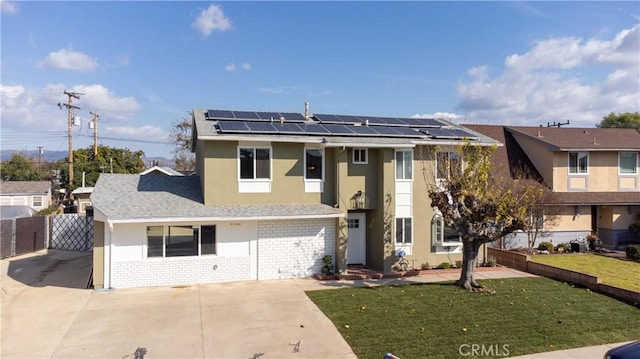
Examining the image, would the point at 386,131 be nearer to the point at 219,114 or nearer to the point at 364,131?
the point at 364,131

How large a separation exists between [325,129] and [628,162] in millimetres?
20004

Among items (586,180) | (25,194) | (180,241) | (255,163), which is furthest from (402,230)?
(25,194)

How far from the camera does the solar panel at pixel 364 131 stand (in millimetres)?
16369

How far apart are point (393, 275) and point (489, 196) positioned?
490 centimetres

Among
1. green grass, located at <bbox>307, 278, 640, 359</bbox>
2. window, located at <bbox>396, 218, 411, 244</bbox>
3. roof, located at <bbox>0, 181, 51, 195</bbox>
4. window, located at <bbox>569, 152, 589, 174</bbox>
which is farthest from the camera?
roof, located at <bbox>0, 181, 51, 195</bbox>

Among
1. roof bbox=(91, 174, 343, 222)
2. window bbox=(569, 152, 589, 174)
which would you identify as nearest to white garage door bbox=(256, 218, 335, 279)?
roof bbox=(91, 174, 343, 222)

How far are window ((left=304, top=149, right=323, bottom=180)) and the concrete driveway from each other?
163 inches

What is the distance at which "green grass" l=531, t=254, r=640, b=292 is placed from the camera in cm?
1543

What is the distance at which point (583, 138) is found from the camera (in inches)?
983

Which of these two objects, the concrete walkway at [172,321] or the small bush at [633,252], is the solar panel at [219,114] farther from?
the small bush at [633,252]

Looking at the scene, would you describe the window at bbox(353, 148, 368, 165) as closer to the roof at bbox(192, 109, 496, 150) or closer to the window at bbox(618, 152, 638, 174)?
the roof at bbox(192, 109, 496, 150)

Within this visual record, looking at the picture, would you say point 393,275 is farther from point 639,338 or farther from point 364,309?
point 639,338

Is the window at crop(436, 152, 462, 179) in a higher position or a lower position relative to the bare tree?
higher

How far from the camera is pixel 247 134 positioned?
14766mm
